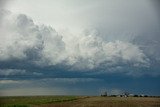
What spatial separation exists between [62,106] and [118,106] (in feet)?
28.0

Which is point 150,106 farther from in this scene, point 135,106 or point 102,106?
point 102,106

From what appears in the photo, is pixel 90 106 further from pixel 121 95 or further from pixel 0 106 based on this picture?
pixel 121 95

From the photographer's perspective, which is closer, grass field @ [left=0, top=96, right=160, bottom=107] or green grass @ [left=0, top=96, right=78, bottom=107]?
grass field @ [left=0, top=96, right=160, bottom=107]

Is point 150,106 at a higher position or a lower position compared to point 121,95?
lower

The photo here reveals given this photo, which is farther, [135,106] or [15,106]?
[15,106]

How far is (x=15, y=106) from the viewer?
52562 millimetres

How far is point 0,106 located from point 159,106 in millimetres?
23107

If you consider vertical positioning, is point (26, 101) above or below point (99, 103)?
A: above

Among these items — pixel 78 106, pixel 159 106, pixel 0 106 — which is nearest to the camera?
pixel 159 106

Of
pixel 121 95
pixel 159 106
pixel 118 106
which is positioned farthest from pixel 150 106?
pixel 121 95

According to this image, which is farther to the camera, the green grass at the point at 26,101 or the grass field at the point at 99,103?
the green grass at the point at 26,101

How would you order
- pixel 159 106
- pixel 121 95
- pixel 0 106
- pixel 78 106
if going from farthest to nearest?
pixel 121 95 → pixel 0 106 → pixel 78 106 → pixel 159 106

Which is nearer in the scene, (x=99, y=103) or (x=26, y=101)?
(x=99, y=103)

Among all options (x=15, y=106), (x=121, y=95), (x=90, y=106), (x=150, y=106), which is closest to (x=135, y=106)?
(x=150, y=106)
